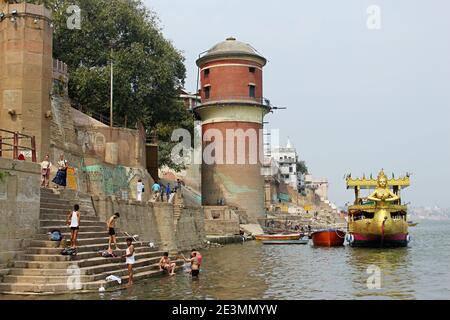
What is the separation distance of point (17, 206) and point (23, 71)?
51.1ft

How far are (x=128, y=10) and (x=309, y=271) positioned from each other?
31.6m

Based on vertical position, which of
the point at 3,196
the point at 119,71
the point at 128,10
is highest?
the point at 128,10

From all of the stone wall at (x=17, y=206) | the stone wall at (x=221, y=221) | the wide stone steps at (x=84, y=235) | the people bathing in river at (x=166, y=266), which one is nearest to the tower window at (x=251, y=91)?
the stone wall at (x=221, y=221)

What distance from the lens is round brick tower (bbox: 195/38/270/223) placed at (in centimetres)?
5744

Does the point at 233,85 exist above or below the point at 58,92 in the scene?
above

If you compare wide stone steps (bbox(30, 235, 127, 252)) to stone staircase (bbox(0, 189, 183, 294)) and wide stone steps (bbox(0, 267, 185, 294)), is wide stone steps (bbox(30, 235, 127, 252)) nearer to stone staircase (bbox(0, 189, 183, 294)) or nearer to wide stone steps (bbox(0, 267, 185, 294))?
stone staircase (bbox(0, 189, 183, 294))

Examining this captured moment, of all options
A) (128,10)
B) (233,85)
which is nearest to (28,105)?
(128,10)

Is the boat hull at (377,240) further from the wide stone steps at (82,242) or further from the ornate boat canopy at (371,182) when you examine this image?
the wide stone steps at (82,242)

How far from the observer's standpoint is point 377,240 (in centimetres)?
4056

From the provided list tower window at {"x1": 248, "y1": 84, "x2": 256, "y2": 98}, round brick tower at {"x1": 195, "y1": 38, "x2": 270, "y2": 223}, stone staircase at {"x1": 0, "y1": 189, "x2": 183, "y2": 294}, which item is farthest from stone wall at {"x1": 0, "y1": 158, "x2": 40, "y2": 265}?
tower window at {"x1": 248, "y1": 84, "x2": 256, "y2": 98}

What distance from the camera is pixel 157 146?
49438 millimetres

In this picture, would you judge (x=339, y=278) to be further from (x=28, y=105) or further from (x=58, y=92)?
(x=58, y=92)

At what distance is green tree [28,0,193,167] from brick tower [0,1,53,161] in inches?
609

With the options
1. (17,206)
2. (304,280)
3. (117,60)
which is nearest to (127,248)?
(17,206)
